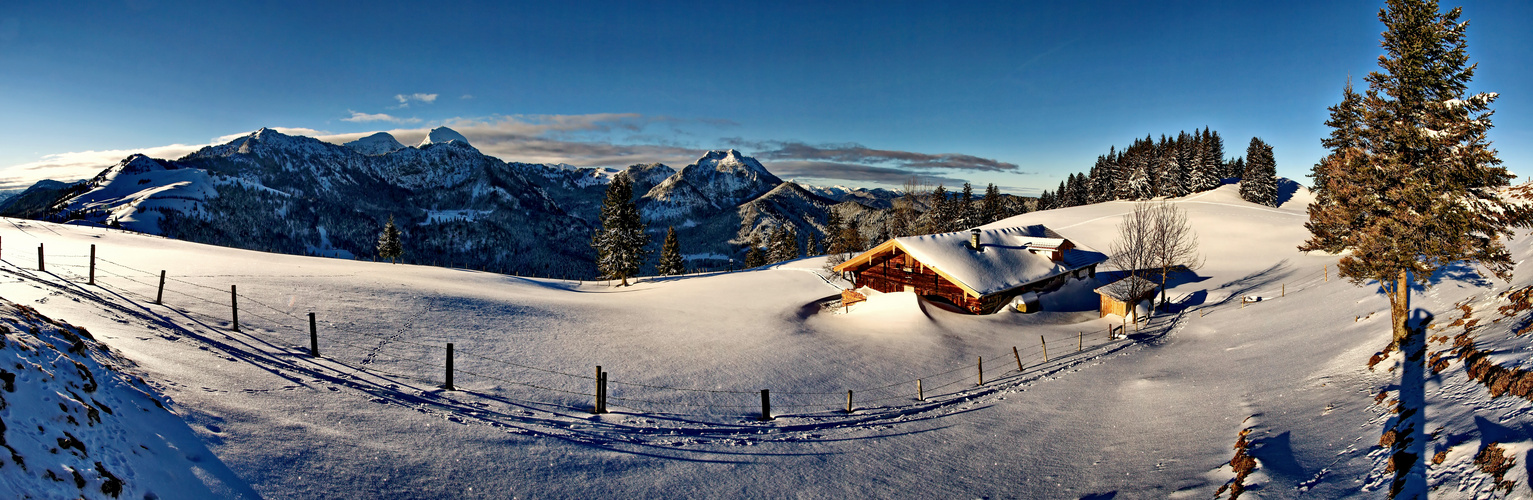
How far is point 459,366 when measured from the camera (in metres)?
15.6

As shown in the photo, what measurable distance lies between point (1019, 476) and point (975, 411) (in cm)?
453

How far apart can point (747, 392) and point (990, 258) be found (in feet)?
78.0

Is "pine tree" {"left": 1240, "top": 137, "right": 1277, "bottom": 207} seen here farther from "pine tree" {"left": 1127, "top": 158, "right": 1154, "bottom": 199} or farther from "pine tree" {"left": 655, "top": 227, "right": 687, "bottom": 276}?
"pine tree" {"left": 655, "top": 227, "right": 687, "bottom": 276}

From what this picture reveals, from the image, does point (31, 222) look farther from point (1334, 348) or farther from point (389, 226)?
point (1334, 348)

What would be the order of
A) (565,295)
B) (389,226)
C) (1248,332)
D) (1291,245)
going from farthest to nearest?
(389,226) → (1291,245) → (565,295) → (1248,332)

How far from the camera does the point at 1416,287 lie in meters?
19.2

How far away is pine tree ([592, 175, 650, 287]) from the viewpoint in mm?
45938

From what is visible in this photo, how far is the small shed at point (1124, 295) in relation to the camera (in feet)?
95.8

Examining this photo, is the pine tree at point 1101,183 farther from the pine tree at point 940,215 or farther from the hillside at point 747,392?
the hillside at point 747,392

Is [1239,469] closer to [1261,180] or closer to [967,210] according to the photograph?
[967,210]

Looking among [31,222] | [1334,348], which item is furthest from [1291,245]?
[31,222]

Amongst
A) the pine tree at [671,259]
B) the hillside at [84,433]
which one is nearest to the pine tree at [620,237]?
the pine tree at [671,259]

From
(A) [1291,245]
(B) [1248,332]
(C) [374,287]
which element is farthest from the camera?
A: (A) [1291,245]

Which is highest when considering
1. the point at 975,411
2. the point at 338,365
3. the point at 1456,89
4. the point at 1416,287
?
the point at 1456,89
